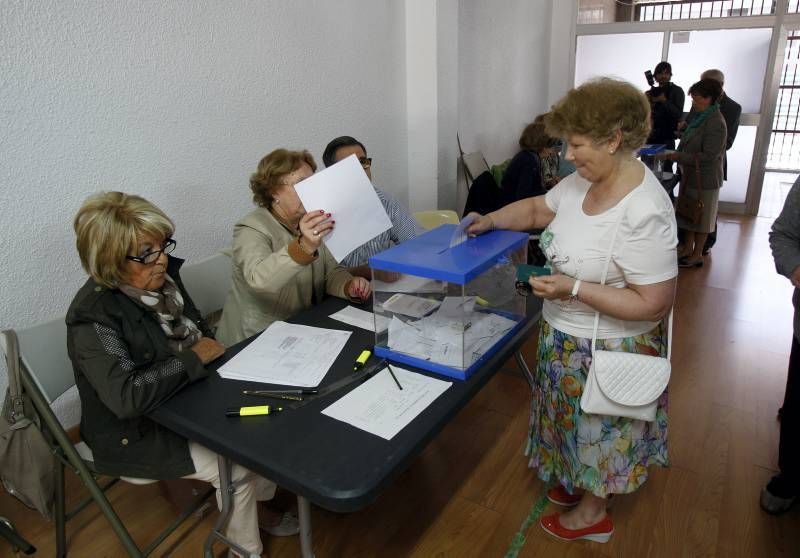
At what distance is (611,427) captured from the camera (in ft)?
5.02

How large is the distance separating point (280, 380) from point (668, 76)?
230 inches

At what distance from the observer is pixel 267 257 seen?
1625mm

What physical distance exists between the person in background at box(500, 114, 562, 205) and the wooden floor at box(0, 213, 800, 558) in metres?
1.65

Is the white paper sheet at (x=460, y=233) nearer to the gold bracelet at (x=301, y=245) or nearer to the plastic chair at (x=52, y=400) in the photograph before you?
the gold bracelet at (x=301, y=245)

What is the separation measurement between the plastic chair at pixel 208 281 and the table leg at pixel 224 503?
0.86 m

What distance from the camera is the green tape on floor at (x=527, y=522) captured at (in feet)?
5.79

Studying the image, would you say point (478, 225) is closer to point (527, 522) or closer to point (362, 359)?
point (362, 359)

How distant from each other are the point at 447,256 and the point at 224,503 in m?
0.92

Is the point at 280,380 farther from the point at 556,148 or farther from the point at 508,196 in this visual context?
the point at 556,148

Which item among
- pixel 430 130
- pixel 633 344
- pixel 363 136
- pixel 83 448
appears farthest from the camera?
pixel 430 130

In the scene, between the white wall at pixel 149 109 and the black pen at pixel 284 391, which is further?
→ the white wall at pixel 149 109

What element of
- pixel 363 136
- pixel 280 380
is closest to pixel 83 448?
pixel 280 380

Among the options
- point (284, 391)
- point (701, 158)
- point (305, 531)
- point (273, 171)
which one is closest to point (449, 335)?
point (284, 391)

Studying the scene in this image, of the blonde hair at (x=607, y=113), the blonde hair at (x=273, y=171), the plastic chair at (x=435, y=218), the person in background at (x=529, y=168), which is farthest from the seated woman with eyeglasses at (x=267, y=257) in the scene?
the person in background at (x=529, y=168)
